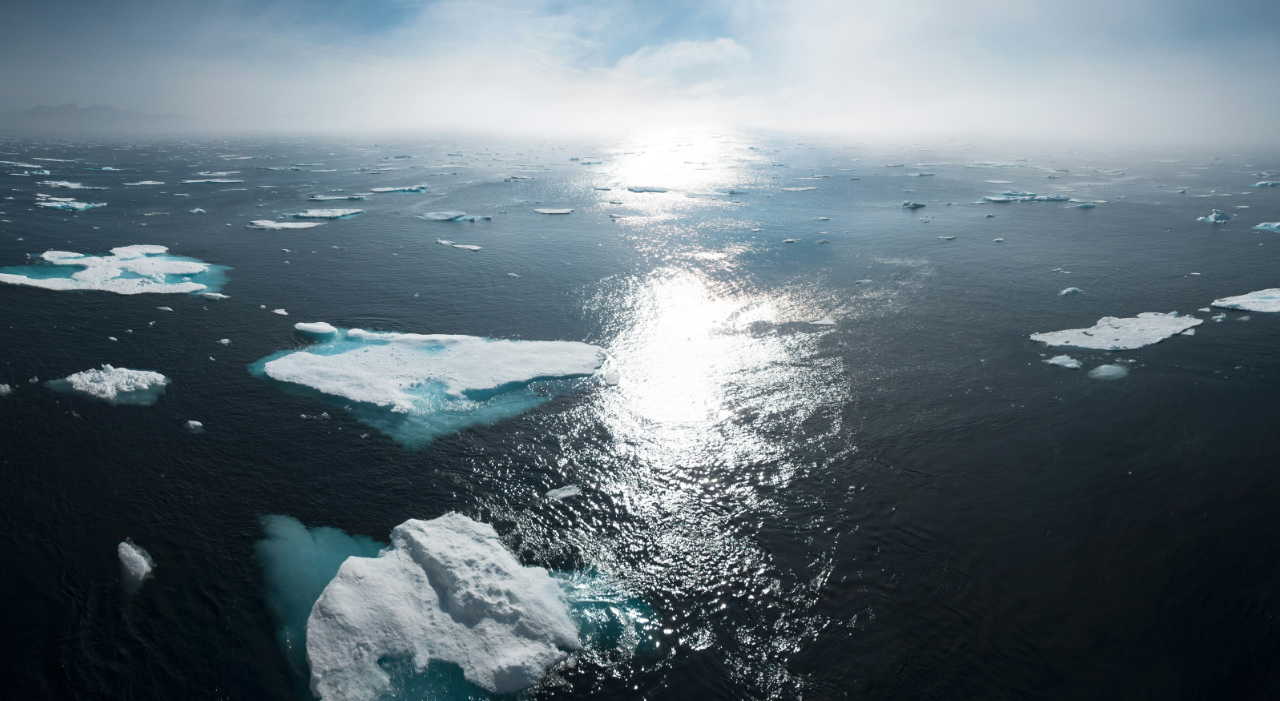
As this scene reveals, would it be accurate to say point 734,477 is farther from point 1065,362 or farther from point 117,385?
point 117,385

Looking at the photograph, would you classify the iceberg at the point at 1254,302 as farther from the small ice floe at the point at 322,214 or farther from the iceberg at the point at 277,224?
the small ice floe at the point at 322,214

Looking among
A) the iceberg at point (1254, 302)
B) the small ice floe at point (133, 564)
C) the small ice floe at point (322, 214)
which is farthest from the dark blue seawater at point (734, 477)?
the small ice floe at point (322, 214)

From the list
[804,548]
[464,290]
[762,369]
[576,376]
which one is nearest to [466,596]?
[804,548]

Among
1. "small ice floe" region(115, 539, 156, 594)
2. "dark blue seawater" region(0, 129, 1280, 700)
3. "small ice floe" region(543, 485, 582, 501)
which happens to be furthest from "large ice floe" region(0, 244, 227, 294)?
"small ice floe" region(543, 485, 582, 501)

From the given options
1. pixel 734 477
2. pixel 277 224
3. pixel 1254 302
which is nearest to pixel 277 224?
pixel 277 224

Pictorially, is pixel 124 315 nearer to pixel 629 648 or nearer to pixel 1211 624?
pixel 629 648

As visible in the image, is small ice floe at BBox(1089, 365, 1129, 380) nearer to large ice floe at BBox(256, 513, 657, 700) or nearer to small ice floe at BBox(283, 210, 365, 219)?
large ice floe at BBox(256, 513, 657, 700)
